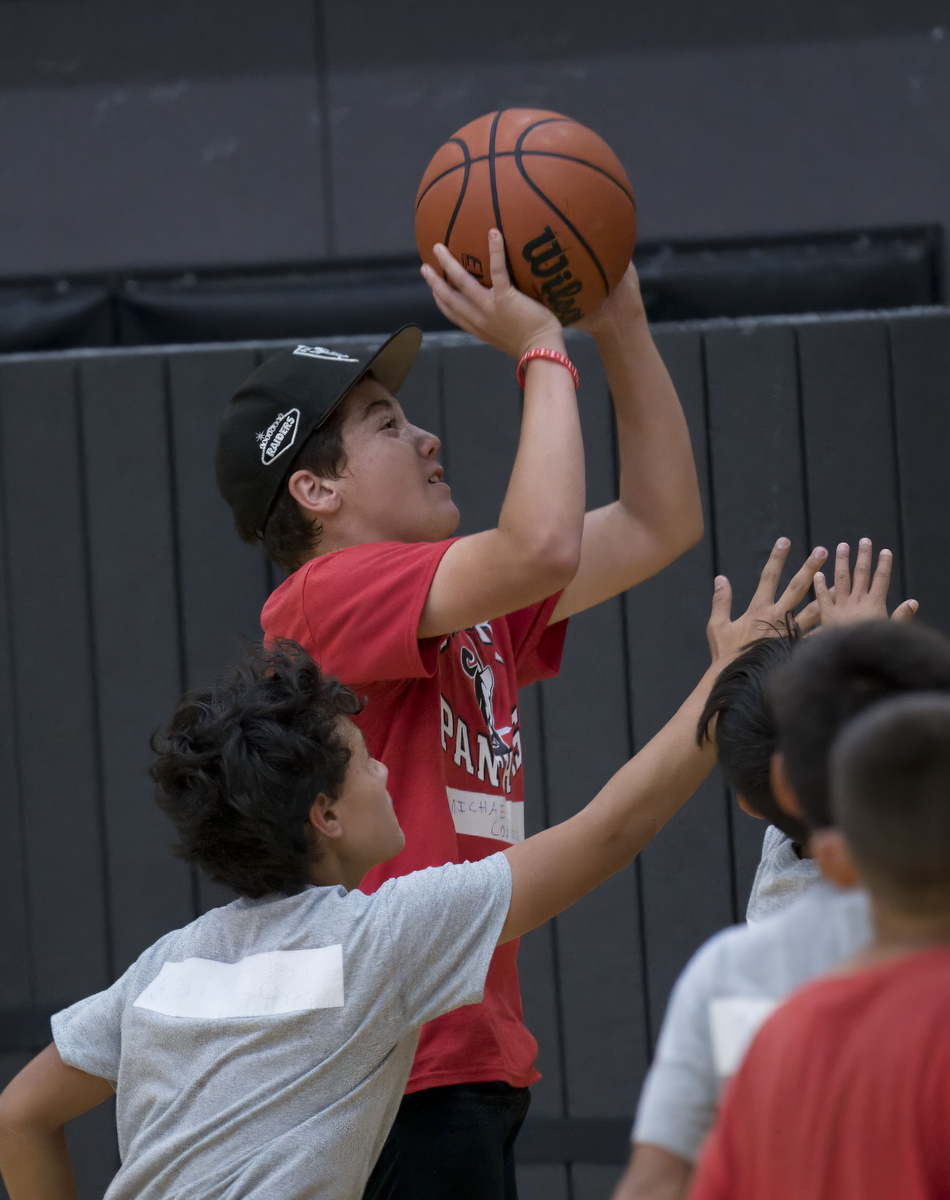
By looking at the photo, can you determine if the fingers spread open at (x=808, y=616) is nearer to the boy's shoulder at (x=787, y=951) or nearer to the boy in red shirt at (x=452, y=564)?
the boy in red shirt at (x=452, y=564)

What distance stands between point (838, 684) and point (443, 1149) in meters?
1.09

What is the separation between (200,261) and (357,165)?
64 centimetres

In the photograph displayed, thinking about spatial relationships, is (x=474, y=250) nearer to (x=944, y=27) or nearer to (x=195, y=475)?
(x=195, y=475)

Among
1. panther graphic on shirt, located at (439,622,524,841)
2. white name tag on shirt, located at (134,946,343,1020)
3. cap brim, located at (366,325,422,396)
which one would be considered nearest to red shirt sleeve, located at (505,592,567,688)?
panther graphic on shirt, located at (439,622,524,841)

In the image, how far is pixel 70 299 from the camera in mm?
4121

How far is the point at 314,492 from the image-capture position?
7.13 feet

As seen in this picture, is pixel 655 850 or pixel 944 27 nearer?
pixel 655 850

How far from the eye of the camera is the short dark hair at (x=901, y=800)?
0.93 metres

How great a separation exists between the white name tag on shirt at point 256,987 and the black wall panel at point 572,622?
78.4 inches

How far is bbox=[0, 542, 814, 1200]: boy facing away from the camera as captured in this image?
5.09ft

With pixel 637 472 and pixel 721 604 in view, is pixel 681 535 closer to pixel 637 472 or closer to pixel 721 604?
pixel 637 472

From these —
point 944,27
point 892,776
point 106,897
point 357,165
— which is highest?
point 944,27

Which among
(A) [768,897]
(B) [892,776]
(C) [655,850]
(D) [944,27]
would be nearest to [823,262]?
(D) [944,27]

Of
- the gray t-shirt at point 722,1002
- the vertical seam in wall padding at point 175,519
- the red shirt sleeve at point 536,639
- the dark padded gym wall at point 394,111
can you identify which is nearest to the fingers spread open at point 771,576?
the red shirt sleeve at point 536,639
